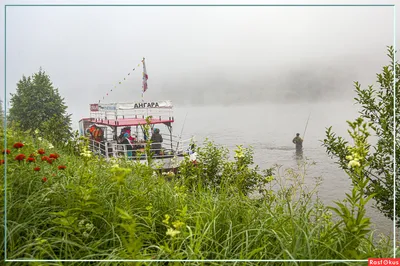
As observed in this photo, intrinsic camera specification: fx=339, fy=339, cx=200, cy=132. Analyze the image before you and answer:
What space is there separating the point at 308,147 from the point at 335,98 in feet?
0.94

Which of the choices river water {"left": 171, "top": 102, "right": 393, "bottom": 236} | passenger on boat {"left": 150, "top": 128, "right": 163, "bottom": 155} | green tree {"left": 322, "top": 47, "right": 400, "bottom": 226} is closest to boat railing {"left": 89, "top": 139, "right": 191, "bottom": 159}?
passenger on boat {"left": 150, "top": 128, "right": 163, "bottom": 155}

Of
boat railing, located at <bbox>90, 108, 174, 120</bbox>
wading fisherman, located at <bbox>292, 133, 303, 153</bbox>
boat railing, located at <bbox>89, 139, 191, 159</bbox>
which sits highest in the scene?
boat railing, located at <bbox>90, 108, 174, 120</bbox>

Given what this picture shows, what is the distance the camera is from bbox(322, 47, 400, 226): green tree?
173cm

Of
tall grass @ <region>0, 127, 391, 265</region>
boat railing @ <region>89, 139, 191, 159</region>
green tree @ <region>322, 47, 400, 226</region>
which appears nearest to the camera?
tall grass @ <region>0, 127, 391, 265</region>

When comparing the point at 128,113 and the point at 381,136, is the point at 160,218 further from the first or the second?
the point at 381,136

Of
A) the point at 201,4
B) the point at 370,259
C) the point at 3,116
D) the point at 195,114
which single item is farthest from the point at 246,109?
the point at 3,116

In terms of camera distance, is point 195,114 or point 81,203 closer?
point 81,203

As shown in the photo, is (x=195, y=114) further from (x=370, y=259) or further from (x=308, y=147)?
(x=370, y=259)

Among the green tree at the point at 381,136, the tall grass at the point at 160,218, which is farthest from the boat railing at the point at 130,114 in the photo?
the green tree at the point at 381,136

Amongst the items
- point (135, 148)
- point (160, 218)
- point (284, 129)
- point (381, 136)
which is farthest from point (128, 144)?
point (381, 136)

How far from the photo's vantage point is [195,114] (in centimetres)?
186

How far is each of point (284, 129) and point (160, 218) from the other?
78cm

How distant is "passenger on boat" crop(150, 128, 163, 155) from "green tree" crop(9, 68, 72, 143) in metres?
0.49

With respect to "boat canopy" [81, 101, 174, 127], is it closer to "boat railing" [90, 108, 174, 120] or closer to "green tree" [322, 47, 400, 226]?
"boat railing" [90, 108, 174, 120]
